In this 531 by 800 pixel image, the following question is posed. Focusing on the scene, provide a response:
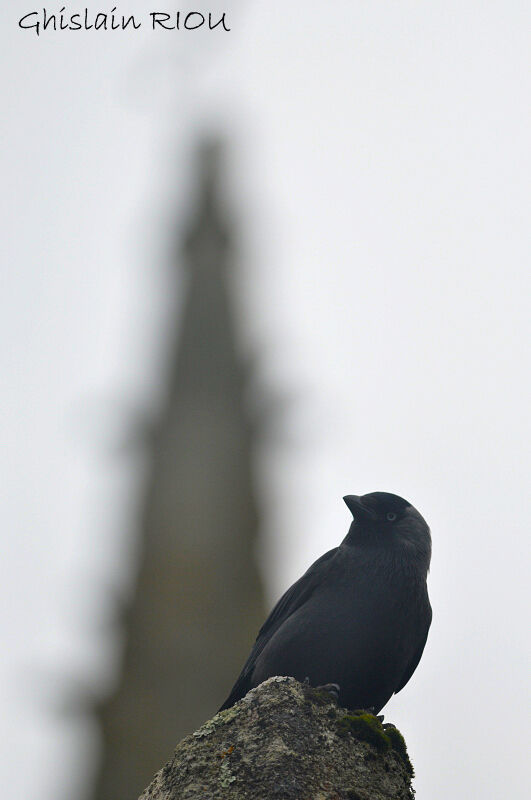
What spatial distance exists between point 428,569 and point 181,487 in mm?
22506

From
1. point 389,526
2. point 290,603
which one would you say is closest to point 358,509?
point 389,526

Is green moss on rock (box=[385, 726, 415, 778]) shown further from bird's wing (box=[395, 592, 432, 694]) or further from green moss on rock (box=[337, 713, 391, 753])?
bird's wing (box=[395, 592, 432, 694])

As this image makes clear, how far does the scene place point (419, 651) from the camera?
265 inches

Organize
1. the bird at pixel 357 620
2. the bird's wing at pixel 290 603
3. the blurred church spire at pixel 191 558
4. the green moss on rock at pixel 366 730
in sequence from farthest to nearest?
the blurred church spire at pixel 191 558
the bird's wing at pixel 290 603
the bird at pixel 357 620
the green moss on rock at pixel 366 730

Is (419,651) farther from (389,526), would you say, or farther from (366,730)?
(366,730)

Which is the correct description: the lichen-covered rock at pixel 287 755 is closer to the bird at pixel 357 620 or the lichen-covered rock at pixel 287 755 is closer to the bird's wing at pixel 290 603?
the bird at pixel 357 620

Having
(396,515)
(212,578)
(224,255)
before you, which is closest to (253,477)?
(212,578)

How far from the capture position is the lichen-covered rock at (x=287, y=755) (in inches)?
173

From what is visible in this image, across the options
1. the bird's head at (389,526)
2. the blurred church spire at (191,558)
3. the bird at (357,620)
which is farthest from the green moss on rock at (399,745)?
the blurred church spire at (191,558)

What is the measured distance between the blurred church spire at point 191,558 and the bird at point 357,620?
16104 mm

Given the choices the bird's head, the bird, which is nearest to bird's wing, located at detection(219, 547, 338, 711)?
the bird

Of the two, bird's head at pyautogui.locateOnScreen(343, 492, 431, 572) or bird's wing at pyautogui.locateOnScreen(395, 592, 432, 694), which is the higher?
bird's head at pyautogui.locateOnScreen(343, 492, 431, 572)

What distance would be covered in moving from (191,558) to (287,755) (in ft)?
77.2

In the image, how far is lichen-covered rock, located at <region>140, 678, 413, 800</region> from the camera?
4.40 metres
